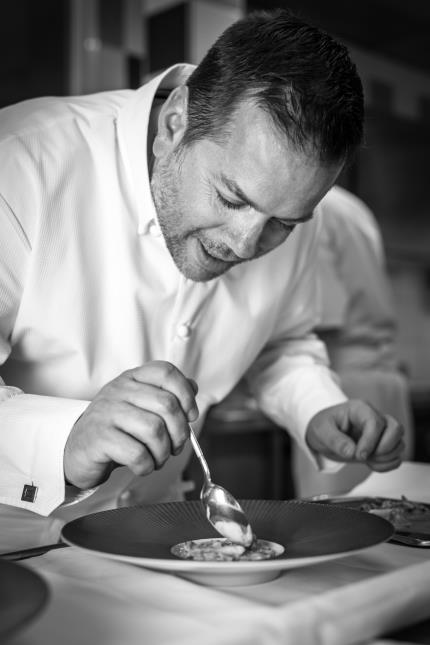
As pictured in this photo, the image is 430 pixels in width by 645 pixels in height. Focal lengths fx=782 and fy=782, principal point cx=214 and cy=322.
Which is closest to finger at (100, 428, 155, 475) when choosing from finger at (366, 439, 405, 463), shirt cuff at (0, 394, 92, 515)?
shirt cuff at (0, 394, 92, 515)

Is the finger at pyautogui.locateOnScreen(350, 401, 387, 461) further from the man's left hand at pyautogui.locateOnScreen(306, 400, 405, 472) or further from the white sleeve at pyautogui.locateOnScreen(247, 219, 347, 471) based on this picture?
the white sleeve at pyautogui.locateOnScreen(247, 219, 347, 471)

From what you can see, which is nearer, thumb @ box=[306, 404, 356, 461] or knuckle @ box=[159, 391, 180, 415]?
knuckle @ box=[159, 391, 180, 415]

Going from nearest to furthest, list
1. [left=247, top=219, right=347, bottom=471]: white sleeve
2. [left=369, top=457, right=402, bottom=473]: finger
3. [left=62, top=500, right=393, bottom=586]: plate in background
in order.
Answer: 1. [left=62, top=500, right=393, bottom=586]: plate in background
2. [left=369, top=457, right=402, bottom=473]: finger
3. [left=247, top=219, right=347, bottom=471]: white sleeve

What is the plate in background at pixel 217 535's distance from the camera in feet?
2.45

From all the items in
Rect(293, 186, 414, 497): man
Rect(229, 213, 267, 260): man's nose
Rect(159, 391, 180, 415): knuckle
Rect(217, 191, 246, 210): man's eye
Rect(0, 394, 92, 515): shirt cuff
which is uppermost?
Rect(217, 191, 246, 210): man's eye

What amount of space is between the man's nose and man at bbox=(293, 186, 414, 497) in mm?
1898

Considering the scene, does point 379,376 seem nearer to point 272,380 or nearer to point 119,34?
point 272,380

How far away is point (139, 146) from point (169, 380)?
605 millimetres

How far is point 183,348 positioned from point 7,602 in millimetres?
881

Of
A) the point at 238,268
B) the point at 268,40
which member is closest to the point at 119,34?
the point at 238,268

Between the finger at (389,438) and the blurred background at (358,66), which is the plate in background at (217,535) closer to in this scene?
the finger at (389,438)

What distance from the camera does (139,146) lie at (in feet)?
4.58

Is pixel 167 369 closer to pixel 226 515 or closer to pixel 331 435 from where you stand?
pixel 226 515

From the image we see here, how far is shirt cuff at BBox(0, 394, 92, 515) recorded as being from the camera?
1.04m
